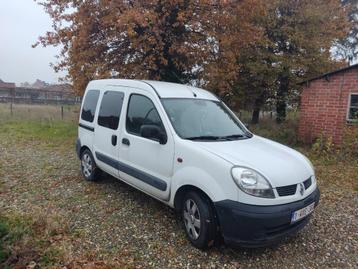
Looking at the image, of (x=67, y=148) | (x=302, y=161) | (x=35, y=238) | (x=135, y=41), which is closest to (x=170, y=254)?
(x=35, y=238)

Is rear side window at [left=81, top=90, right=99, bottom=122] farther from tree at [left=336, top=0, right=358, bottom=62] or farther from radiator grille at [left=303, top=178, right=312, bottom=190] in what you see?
tree at [left=336, top=0, right=358, bottom=62]

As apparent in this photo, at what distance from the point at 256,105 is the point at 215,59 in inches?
254

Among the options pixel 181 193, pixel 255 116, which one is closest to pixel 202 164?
pixel 181 193

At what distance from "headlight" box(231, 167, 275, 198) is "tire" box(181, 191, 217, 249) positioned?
488mm

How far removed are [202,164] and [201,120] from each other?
0.98m

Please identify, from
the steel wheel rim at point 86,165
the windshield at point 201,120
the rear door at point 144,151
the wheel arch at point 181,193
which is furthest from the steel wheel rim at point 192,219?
the steel wheel rim at point 86,165

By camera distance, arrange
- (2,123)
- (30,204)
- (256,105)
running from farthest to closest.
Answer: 1. (256,105)
2. (2,123)
3. (30,204)

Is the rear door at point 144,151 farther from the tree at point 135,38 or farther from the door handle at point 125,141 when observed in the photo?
the tree at point 135,38

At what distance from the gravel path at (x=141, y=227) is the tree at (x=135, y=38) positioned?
5.01 metres

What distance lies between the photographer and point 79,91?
10945mm

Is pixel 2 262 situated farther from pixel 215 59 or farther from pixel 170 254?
pixel 215 59

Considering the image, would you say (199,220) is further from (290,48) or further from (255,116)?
(255,116)

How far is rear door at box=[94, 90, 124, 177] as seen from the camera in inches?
188

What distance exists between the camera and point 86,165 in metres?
5.86
